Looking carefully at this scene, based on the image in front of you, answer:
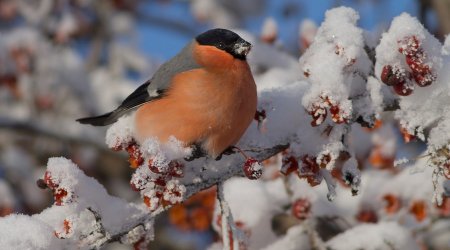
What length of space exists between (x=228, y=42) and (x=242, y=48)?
0.08 metres

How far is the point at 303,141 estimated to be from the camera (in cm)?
200

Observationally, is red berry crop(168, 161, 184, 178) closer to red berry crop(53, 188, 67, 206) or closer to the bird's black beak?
red berry crop(53, 188, 67, 206)

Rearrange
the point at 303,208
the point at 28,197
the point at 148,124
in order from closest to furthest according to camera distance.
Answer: the point at 148,124 < the point at 303,208 < the point at 28,197

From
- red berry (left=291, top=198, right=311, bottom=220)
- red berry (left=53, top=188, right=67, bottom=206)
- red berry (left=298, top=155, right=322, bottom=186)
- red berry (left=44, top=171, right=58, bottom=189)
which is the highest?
red berry (left=291, top=198, right=311, bottom=220)

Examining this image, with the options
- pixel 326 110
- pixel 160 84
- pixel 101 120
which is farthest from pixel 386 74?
pixel 101 120

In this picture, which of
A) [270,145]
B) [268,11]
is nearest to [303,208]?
[270,145]

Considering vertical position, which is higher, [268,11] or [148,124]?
[268,11]

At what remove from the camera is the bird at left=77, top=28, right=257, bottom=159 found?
2053 millimetres

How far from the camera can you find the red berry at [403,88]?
1833 millimetres

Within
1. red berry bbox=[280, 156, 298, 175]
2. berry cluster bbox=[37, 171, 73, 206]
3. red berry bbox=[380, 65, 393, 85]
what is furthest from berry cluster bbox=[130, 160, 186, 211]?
red berry bbox=[380, 65, 393, 85]

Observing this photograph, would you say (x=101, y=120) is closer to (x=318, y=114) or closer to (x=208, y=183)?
(x=208, y=183)

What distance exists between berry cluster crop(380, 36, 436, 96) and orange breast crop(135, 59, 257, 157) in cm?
42

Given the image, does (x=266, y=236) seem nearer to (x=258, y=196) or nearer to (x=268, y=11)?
(x=258, y=196)

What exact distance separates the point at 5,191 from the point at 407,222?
1740 mm
